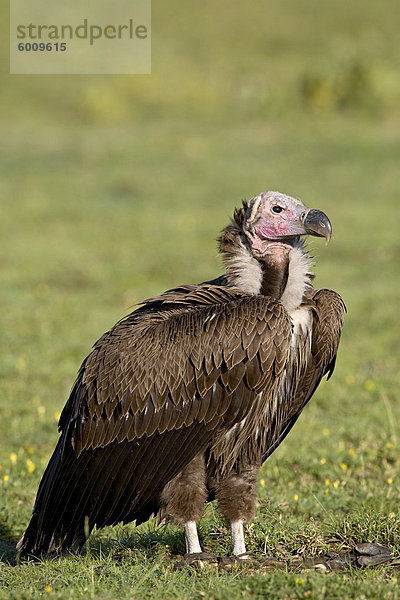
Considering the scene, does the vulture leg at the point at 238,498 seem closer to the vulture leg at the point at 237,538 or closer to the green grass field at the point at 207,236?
the vulture leg at the point at 237,538

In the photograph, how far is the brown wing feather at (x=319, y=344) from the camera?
15.4 ft

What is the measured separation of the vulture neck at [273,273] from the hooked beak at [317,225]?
19 cm

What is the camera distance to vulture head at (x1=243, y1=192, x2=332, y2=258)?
476 cm

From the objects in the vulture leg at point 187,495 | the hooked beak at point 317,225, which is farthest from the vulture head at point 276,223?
the vulture leg at point 187,495

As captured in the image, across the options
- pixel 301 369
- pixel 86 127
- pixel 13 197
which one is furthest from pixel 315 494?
pixel 86 127

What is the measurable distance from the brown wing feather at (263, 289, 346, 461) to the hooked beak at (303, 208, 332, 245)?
0.36 meters

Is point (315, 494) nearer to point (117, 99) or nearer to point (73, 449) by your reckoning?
point (73, 449)

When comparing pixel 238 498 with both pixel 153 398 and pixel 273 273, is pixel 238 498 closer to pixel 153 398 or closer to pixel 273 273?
pixel 153 398

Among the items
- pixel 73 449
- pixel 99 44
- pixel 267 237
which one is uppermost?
pixel 99 44

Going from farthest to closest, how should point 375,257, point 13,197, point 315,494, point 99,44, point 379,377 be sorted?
1. point 99,44
2. point 13,197
3. point 375,257
4. point 379,377
5. point 315,494

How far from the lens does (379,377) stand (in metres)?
8.83

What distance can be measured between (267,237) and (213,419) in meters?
1.08

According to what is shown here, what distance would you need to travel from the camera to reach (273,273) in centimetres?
474

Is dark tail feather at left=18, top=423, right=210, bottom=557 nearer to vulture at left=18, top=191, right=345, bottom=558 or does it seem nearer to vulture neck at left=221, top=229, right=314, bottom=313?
vulture at left=18, top=191, right=345, bottom=558
